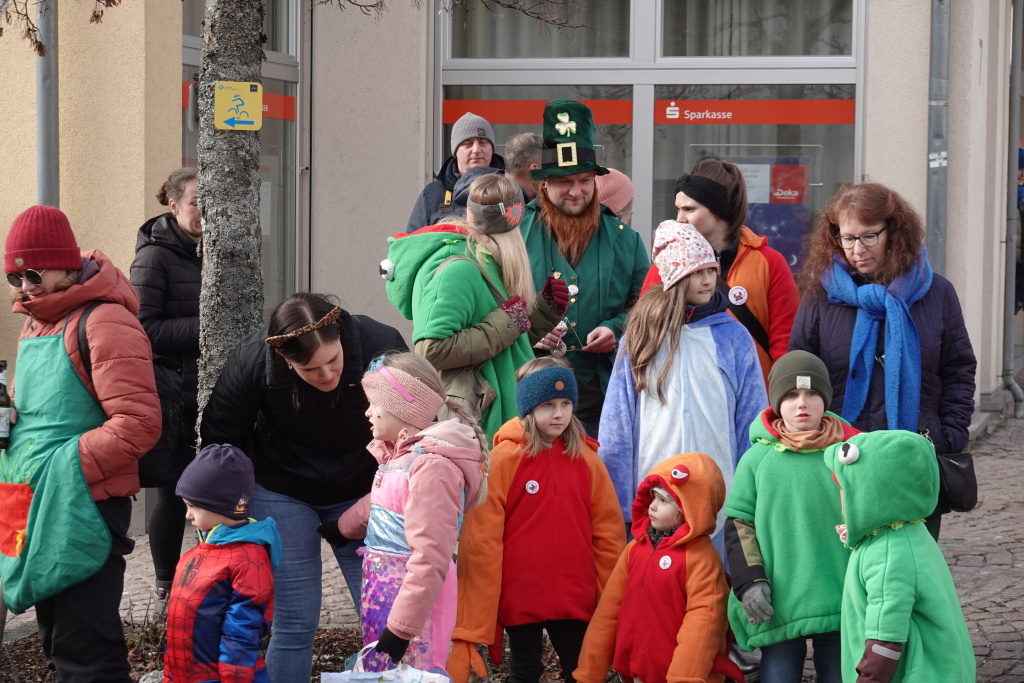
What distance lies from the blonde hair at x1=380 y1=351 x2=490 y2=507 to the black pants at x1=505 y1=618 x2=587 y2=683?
0.63m

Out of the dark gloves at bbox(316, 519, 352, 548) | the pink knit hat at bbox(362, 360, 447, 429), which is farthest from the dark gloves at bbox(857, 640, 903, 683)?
the dark gloves at bbox(316, 519, 352, 548)

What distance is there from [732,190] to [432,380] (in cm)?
176

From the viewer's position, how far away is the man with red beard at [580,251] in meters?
5.36

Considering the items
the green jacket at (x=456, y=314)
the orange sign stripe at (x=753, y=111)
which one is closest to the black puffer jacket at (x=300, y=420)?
the green jacket at (x=456, y=314)

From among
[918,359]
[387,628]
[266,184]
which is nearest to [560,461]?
[387,628]

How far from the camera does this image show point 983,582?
6.38 m

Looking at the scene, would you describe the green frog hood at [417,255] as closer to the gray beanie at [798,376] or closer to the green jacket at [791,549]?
the gray beanie at [798,376]

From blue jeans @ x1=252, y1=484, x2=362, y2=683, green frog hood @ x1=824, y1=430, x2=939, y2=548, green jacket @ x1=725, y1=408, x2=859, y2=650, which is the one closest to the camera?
green frog hood @ x1=824, y1=430, x2=939, y2=548

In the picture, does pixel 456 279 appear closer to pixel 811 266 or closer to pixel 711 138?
pixel 811 266

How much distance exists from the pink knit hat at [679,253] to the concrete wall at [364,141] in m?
5.11

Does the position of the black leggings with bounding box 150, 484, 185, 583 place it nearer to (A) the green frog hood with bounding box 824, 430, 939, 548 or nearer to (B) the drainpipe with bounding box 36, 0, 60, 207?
(B) the drainpipe with bounding box 36, 0, 60, 207

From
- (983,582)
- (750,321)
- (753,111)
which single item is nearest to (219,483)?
(750,321)

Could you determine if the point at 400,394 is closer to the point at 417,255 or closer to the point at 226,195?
the point at 417,255

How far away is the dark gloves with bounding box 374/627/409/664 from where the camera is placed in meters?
3.82
